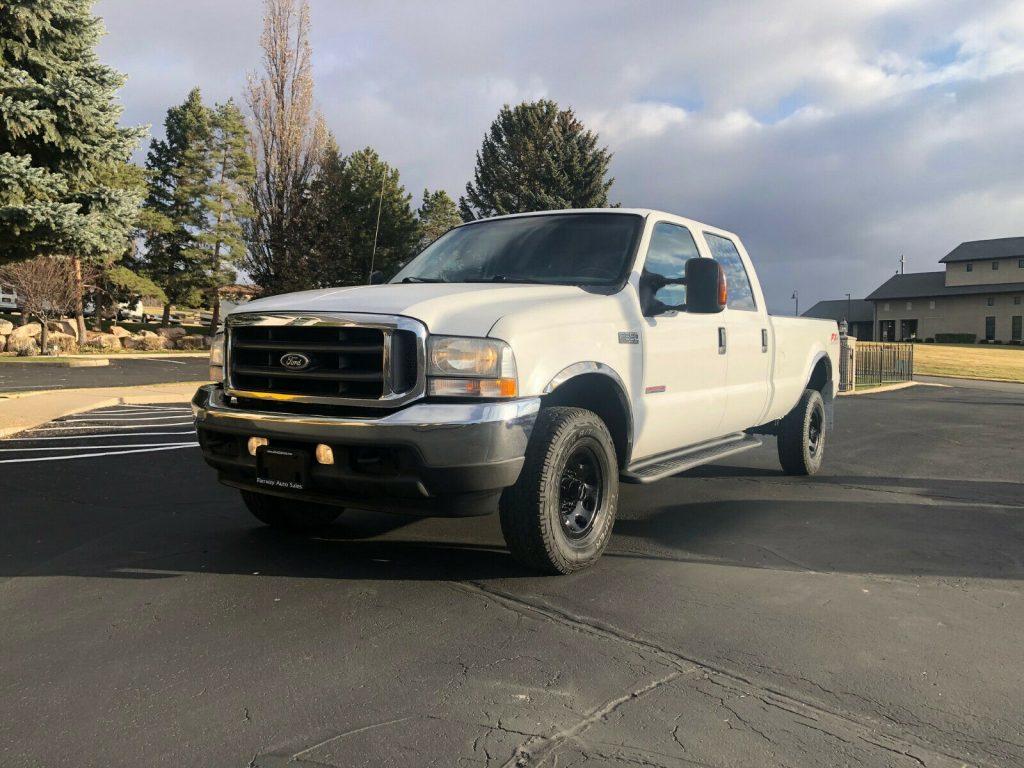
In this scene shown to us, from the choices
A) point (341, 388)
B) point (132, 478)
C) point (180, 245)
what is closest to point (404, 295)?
point (341, 388)

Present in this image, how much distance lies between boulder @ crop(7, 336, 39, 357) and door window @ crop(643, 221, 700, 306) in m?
32.0

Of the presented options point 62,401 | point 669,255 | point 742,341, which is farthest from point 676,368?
point 62,401

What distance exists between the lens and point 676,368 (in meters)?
5.10

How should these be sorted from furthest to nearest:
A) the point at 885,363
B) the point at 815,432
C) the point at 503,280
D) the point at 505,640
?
the point at 885,363
the point at 815,432
the point at 503,280
the point at 505,640

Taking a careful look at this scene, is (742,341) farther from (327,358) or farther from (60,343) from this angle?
(60,343)

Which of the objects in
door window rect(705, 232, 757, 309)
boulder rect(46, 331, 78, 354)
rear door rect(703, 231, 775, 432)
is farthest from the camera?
boulder rect(46, 331, 78, 354)

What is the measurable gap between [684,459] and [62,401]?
11867 mm

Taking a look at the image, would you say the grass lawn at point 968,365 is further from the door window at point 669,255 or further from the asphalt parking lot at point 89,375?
the door window at point 669,255

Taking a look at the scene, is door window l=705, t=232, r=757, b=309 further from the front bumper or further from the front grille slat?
the front grille slat

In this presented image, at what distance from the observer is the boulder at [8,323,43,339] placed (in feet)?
104

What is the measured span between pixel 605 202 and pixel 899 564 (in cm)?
4115

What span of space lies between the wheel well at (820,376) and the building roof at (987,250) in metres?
69.3

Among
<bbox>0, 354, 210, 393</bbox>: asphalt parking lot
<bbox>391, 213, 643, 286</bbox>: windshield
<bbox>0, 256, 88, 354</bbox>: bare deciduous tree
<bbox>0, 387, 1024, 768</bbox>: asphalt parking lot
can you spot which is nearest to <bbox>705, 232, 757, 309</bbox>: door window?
<bbox>391, 213, 643, 286</bbox>: windshield

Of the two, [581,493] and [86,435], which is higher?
[581,493]
